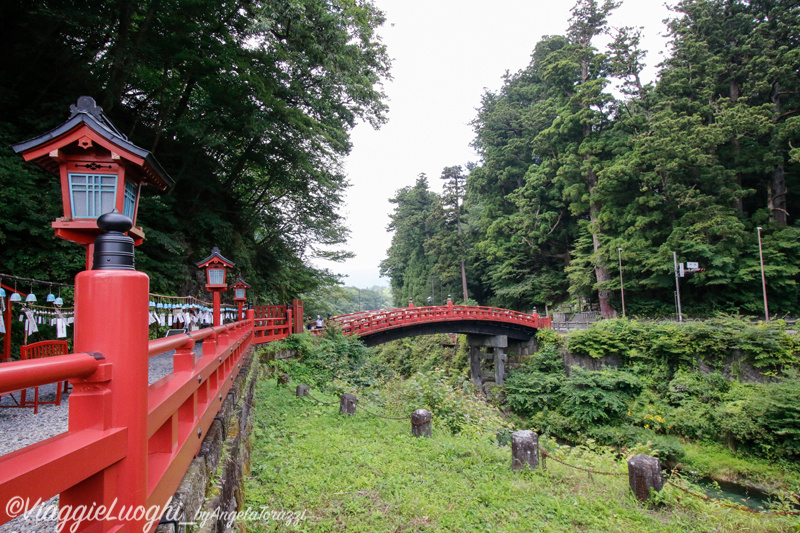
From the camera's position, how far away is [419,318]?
57.5ft

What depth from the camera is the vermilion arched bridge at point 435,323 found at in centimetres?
1603

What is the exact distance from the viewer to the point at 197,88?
464 inches

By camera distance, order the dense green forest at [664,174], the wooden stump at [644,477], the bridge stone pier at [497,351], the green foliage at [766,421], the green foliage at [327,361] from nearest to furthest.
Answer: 1. the wooden stump at [644,477]
2. the green foliage at [766,421]
3. the green foliage at [327,361]
4. the dense green forest at [664,174]
5. the bridge stone pier at [497,351]

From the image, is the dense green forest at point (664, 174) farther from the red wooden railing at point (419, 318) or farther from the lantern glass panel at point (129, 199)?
the lantern glass panel at point (129, 199)

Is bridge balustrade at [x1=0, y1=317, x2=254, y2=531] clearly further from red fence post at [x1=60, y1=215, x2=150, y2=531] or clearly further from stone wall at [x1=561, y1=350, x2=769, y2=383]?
stone wall at [x1=561, y1=350, x2=769, y2=383]

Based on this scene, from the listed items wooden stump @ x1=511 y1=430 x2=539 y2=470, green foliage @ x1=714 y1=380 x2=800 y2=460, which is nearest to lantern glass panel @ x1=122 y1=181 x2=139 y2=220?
wooden stump @ x1=511 y1=430 x2=539 y2=470

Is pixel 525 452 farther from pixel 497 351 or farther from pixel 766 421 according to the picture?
pixel 497 351

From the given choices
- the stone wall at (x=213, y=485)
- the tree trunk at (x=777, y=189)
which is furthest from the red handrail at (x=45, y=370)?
the tree trunk at (x=777, y=189)

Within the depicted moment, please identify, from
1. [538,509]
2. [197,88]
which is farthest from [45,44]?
[538,509]

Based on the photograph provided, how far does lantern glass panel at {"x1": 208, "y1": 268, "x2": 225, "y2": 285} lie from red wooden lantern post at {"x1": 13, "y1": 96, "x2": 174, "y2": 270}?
5.65 m

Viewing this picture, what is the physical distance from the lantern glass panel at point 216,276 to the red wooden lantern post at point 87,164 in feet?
18.5

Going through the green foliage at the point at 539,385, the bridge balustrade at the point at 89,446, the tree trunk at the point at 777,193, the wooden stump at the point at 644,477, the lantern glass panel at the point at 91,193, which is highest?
the tree trunk at the point at 777,193

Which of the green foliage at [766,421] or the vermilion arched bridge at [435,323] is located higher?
the vermilion arched bridge at [435,323]

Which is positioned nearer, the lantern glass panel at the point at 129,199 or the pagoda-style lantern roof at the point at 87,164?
the pagoda-style lantern roof at the point at 87,164
